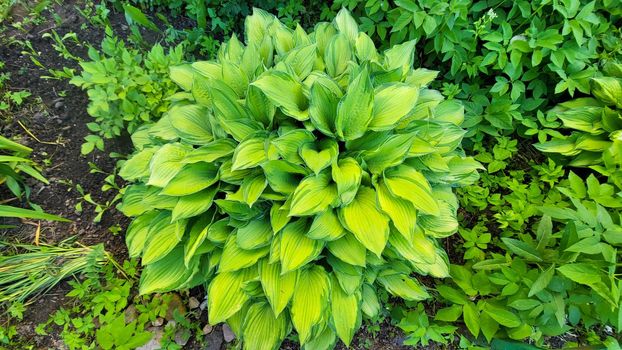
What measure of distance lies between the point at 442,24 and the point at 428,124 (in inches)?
39.2

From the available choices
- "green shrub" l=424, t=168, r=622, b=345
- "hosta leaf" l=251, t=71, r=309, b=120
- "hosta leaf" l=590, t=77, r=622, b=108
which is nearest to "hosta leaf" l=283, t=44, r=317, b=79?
"hosta leaf" l=251, t=71, r=309, b=120

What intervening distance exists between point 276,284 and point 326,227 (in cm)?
31

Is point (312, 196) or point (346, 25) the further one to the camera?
point (346, 25)

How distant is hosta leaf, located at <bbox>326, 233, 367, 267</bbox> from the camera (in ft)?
4.76

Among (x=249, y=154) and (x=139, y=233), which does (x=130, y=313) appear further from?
(x=249, y=154)

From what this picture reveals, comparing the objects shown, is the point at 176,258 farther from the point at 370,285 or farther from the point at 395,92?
the point at 395,92

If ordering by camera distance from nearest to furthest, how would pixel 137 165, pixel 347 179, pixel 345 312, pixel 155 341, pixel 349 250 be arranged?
pixel 347 179, pixel 349 250, pixel 345 312, pixel 137 165, pixel 155 341

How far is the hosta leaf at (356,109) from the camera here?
1.38 metres

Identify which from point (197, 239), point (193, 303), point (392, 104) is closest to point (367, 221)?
point (392, 104)

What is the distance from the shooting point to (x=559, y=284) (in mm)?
1812

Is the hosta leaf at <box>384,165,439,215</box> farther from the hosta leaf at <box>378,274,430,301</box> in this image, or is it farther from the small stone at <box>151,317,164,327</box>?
the small stone at <box>151,317,164,327</box>

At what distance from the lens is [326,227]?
1.41 m

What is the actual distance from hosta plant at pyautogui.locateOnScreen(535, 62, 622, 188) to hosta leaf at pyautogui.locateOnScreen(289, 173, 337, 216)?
1.74 meters

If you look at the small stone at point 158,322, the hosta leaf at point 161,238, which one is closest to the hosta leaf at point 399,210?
the hosta leaf at point 161,238
